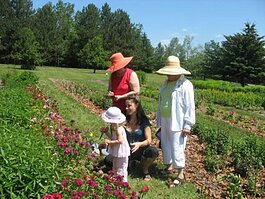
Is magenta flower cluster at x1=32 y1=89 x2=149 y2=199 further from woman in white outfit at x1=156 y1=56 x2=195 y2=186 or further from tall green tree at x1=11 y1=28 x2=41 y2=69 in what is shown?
tall green tree at x1=11 y1=28 x2=41 y2=69

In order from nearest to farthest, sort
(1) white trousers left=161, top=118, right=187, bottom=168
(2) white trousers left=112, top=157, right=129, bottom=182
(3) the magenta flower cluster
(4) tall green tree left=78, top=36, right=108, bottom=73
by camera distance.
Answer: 1. (3) the magenta flower cluster
2. (2) white trousers left=112, top=157, right=129, bottom=182
3. (1) white trousers left=161, top=118, right=187, bottom=168
4. (4) tall green tree left=78, top=36, right=108, bottom=73

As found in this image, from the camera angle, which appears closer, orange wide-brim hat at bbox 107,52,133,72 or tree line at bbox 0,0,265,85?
orange wide-brim hat at bbox 107,52,133,72

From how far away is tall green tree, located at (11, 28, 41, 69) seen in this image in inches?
1794

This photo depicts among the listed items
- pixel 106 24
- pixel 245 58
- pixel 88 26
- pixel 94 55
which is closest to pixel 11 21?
pixel 88 26

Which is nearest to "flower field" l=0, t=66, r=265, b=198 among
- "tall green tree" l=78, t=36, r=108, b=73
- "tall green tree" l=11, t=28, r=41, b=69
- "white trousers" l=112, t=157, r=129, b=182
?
"white trousers" l=112, t=157, r=129, b=182

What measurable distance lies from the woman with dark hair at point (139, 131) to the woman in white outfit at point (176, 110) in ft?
0.90

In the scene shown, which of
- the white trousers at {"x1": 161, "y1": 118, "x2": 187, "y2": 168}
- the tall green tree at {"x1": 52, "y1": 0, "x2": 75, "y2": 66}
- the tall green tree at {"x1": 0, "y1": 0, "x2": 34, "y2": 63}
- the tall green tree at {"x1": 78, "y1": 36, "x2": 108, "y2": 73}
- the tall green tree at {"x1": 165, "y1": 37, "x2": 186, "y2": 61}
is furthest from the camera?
the tall green tree at {"x1": 165, "y1": 37, "x2": 186, "y2": 61}

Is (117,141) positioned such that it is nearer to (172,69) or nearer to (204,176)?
(172,69)

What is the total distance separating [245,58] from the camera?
130 feet

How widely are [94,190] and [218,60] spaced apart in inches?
1587

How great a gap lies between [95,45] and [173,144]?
152 ft

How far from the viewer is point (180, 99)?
214 inches

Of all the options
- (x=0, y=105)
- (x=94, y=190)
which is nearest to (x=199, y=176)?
(x=94, y=190)

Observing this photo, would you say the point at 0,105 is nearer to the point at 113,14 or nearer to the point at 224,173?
the point at 224,173
